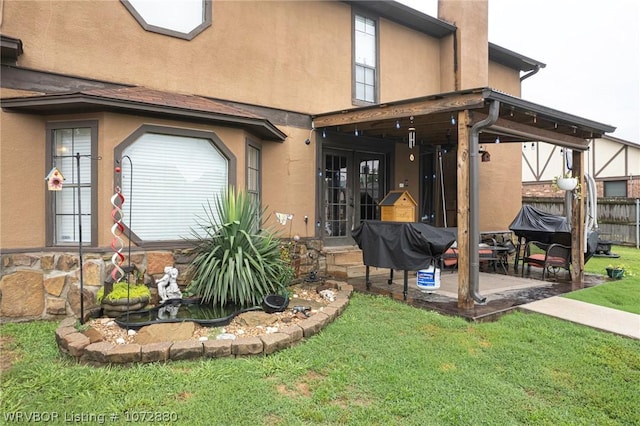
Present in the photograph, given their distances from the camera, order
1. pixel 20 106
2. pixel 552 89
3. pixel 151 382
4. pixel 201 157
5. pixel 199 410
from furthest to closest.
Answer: pixel 552 89 → pixel 201 157 → pixel 20 106 → pixel 151 382 → pixel 199 410

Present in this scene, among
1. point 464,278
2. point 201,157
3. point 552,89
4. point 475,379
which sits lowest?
point 475,379

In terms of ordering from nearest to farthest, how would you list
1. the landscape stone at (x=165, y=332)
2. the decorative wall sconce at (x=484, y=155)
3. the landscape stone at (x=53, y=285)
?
the landscape stone at (x=165, y=332)
the landscape stone at (x=53, y=285)
the decorative wall sconce at (x=484, y=155)

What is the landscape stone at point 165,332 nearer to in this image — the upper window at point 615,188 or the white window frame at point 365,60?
the white window frame at point 365,60

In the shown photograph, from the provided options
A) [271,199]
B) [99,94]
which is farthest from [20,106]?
[271,199]

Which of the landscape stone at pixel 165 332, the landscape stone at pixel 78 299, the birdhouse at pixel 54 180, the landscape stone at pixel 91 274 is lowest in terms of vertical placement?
the landscape stone at pixel 165 332

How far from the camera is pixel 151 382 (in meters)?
2.98

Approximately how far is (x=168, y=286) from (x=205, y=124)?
254 centimetres

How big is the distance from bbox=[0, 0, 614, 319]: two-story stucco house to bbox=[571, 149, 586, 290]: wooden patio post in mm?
65

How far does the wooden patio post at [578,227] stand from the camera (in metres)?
7.03

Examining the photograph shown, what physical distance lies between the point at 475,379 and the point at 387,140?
6142 millimetres

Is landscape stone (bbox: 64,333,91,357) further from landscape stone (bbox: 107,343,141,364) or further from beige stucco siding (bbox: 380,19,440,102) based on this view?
beige stucco siding (bbox: 380,19,440,102)

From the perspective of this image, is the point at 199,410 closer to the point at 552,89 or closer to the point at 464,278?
the point at 464,278

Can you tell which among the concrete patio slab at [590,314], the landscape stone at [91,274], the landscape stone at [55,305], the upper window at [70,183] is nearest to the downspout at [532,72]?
the concrete patio slab at [590,314]

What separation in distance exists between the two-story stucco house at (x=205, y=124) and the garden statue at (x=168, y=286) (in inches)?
14.5
